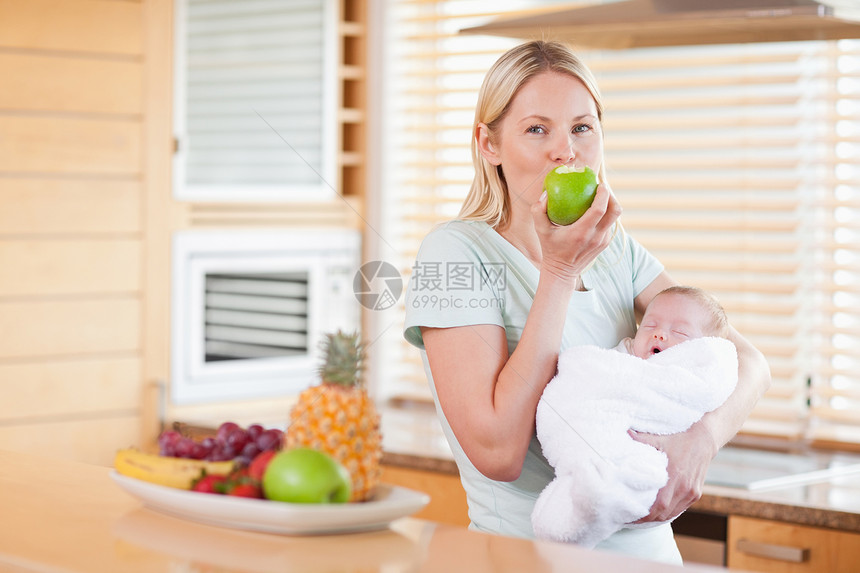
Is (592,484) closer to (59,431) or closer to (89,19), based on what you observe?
(59,431)

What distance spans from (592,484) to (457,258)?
13.2 inches

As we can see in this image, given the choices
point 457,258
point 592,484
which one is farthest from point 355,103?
point 592,484

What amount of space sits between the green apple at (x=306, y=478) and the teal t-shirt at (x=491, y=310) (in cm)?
38

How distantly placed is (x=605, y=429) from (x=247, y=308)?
5.86ft

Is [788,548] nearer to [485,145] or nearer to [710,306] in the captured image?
[710,306]

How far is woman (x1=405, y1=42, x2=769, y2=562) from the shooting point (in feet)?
4.12

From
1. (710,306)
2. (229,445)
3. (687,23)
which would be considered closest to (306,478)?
(229,445)

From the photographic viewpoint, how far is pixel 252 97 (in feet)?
9.49

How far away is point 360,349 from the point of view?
949 millimetres

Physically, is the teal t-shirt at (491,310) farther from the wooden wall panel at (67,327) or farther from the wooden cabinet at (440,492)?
the wooden wall panel at (67,327)

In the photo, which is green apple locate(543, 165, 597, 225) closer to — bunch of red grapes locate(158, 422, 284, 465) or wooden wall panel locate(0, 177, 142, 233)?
bunch of red grapes locate(158, 422, 284, 465)

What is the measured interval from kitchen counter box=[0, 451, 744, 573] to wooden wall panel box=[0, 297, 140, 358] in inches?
58.7

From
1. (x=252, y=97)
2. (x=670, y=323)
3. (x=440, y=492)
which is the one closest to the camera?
(x=670, y=323)

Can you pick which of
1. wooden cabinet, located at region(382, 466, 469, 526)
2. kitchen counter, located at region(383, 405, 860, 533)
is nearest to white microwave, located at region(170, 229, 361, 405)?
kitchen counter, located at region(383, 405, 860, 533)
